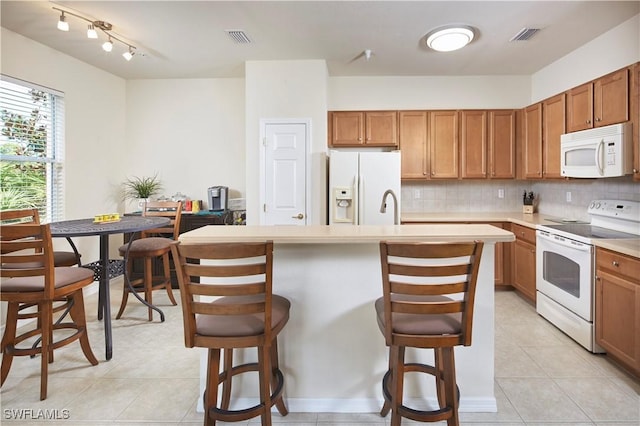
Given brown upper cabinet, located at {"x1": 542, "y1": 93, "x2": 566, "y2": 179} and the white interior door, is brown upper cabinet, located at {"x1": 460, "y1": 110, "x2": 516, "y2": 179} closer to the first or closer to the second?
brown upper cabinet, located at {"x1": 542, "y1": 93, "x2": 566, "y2": 179}

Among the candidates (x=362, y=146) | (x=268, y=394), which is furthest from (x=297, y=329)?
(x=362, y=146)

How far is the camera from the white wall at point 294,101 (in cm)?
405

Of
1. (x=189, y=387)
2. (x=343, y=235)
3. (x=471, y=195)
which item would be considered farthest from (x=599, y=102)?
(x=189, y=387)

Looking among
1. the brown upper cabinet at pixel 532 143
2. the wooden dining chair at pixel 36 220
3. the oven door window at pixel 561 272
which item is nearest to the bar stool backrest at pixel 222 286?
the wooden dining chair at pixel 36 220

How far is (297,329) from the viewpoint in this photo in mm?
2004

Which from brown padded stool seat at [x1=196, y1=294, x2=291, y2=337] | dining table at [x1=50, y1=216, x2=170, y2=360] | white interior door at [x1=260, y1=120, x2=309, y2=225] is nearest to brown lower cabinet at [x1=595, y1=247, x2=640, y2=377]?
brown padded stool seat at [x1=196, y1=294, x2=291, y2=337]

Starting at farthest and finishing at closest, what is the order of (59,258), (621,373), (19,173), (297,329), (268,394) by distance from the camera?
(19,173), (59,258), (621,373), (297,329), (268,394)

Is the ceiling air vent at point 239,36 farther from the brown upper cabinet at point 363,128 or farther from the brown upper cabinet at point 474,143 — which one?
the brown upper cabinet at point 474,143

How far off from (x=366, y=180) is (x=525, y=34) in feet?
6.53

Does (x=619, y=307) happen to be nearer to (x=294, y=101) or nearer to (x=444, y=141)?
(x=444, y=141)

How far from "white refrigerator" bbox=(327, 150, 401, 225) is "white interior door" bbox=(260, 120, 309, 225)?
453 millimetres

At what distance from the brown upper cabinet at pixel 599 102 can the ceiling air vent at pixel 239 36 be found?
125 inches

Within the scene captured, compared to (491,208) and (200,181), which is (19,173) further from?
(491,208)

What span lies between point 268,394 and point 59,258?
8.02 feet
